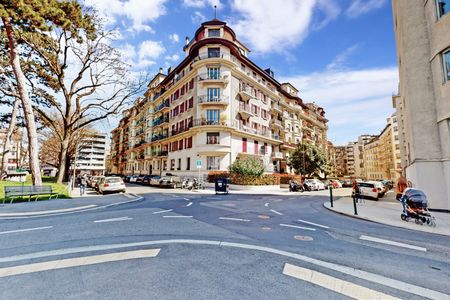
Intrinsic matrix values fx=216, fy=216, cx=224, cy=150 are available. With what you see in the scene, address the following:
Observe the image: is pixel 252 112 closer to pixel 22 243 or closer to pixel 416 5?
pixel 416 5

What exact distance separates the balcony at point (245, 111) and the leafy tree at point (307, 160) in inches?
483

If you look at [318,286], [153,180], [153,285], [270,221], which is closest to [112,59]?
[153,180]

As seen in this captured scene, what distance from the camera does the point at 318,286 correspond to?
3.61 metres

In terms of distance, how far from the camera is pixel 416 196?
8.89m

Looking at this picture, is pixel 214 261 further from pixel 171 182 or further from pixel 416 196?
pixel 171 182

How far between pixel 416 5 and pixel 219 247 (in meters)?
18.0

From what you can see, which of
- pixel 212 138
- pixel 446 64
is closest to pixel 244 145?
pixel 212 138

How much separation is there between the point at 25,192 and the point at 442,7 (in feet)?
84.0

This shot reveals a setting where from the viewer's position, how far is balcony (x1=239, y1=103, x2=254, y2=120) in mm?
32094

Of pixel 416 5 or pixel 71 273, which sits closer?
pixel 71 273

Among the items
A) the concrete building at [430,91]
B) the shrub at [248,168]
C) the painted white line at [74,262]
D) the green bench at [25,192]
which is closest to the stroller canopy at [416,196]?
the concrete building at [430,91]

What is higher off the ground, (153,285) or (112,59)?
(112,59)

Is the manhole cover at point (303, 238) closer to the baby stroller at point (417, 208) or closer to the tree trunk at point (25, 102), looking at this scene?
the baby stroller at point (417, 208)

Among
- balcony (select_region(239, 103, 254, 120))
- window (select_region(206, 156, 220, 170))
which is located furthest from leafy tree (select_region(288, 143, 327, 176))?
window (select_region(206, 156, 220, 170))
